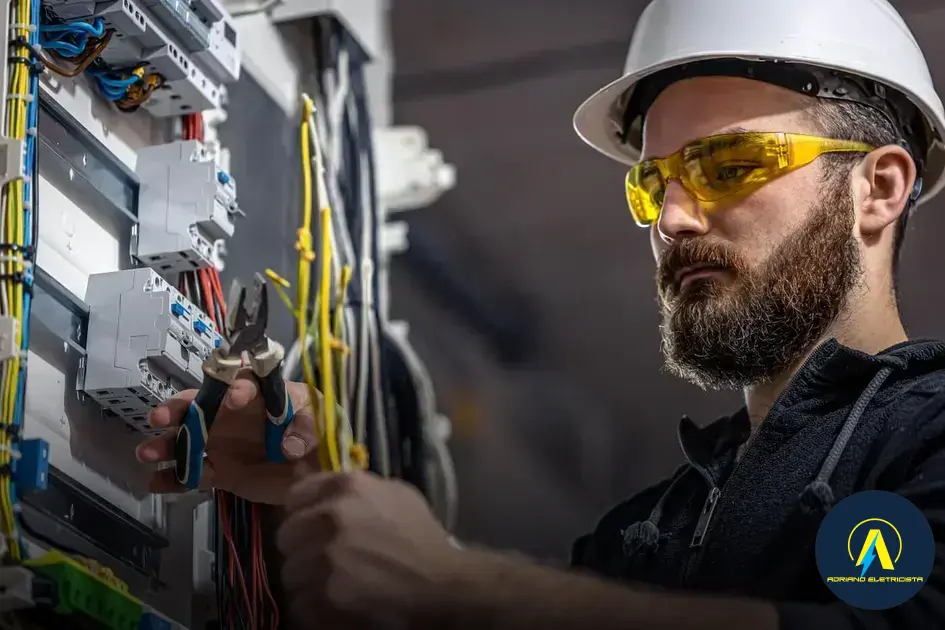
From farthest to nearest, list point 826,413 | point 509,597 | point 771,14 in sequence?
point 771,14, point 826,413, point 509,597

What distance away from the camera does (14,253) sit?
1.09 metres

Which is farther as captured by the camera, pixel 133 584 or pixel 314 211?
pixel 314 211

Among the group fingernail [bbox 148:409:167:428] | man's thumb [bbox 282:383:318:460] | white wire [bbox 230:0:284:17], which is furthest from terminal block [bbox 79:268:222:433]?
white wire [bbox 230:0:284:17]

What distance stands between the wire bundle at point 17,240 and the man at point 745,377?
20 centimetres

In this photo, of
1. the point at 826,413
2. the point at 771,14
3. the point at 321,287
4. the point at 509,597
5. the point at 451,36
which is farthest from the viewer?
the point at 451,36

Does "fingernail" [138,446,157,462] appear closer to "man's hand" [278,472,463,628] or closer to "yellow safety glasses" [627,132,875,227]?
"man's hand" [278,472,463,628]

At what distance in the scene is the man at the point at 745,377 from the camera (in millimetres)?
1141

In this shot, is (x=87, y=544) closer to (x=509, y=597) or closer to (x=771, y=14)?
(x=509, y=597)

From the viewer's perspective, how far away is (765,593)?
1161 millimetres

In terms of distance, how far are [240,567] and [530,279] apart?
4.24 ft

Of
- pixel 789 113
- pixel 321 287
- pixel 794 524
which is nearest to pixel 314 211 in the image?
pixel 321 287

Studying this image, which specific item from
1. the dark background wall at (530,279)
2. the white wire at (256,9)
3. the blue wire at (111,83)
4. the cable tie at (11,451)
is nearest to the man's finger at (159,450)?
the cable tie at (11,451)

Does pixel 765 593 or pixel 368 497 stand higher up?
pixel 368 497

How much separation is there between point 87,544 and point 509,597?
423 mm
